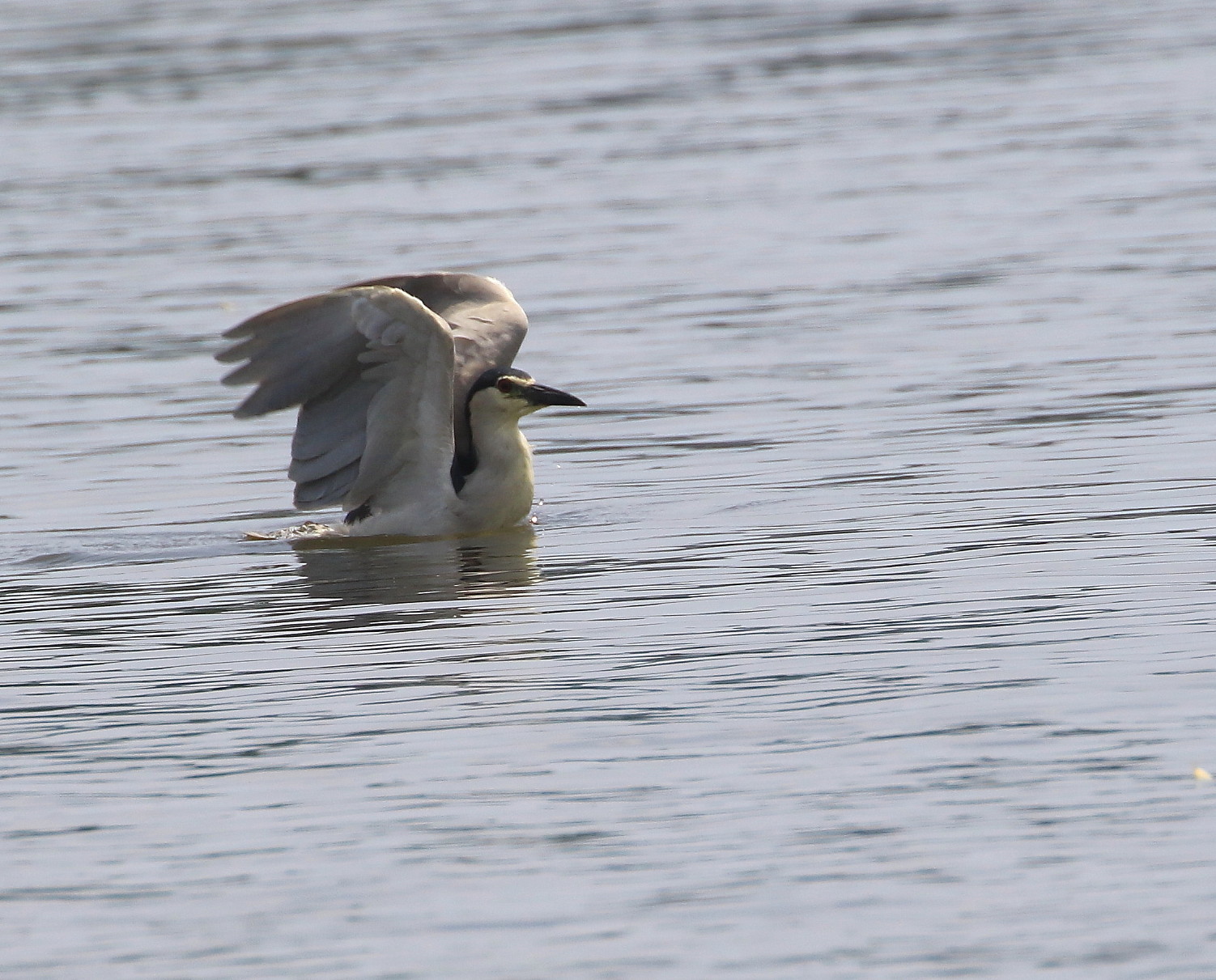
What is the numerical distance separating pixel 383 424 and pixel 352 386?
0.81 feet

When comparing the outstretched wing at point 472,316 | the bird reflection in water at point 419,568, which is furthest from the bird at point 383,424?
the outstretched wing at point 472,316

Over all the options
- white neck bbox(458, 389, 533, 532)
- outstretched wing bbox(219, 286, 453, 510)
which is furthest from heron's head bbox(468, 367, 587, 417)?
outstretched wing bbox(219, 286, 453, 510)

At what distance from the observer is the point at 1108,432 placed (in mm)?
12383

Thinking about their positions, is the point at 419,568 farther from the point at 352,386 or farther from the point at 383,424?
the point at 352,386

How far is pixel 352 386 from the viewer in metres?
11.8

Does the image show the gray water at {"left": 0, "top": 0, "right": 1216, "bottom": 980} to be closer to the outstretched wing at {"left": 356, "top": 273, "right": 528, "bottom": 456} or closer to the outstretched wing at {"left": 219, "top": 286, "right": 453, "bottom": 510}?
the outstretched wing at {"left": 219, "top": 286, "right": 453, "bottom": 510}

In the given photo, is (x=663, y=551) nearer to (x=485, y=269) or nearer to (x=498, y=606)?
(x=498, y=606)

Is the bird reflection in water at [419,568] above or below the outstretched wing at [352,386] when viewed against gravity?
below

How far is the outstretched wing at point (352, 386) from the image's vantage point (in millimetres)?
11234

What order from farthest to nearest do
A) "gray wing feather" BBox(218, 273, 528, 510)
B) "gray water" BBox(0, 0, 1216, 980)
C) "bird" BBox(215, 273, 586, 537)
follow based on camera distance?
1. "bird" BBox(215, 273, 586, 537)
2. "gray wing feather" BBox(218, 273, 528, 510)
3. "gray water" BBox(0, 0, 1216, 980)

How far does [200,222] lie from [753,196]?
438cm

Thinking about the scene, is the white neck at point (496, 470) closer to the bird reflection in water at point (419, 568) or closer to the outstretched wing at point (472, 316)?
the bird reflection in water at point (419, 568)

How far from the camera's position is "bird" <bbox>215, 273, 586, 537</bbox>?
11555 mm

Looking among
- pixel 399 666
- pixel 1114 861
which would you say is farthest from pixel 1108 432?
pixel 1114 861
